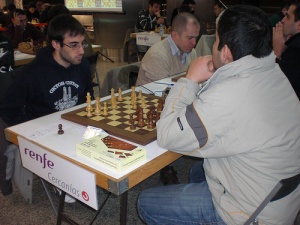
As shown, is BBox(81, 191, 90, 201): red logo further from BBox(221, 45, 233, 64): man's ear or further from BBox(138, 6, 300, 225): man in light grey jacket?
BBox(221, 45, 233, 64): man's ear

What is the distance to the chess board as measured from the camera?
1506 millimetres

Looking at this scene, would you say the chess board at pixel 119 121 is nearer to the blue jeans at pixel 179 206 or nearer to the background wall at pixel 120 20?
the blue jeans at pixel 179 206

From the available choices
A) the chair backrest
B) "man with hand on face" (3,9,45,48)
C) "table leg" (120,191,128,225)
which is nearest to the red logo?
"table leg" (120,191,128,225)

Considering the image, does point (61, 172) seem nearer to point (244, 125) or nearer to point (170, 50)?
point (244, 125)

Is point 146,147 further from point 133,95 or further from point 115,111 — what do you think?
point 133,95

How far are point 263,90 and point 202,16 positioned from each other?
7785 mm

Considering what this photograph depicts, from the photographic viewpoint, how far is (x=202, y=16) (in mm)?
8453

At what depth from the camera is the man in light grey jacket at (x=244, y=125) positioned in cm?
114

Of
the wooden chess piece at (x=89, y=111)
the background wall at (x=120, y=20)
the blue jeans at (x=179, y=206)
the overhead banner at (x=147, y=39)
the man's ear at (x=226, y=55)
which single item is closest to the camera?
the man's ear at (x=226, y=55)

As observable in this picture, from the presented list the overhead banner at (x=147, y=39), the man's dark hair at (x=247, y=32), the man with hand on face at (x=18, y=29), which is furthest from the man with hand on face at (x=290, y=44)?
the man with hand on face at (x=18, y=29)

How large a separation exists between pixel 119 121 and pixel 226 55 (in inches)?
28.4

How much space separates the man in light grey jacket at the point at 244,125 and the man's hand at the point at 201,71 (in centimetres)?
18

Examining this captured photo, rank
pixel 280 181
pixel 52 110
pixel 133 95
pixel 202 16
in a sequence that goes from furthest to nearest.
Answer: pixel 202 16
pixel 52 110
pixel 133 95
pixel 280 181

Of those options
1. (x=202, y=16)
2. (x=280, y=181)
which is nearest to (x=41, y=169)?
(x=280, y=181)
